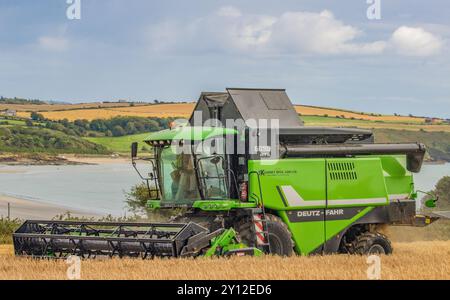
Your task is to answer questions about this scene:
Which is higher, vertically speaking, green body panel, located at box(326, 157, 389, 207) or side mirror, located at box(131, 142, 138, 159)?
side mirror, located at box(131, 142, 138, 159)

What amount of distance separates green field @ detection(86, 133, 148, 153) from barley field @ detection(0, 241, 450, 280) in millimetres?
32583

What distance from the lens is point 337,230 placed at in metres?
14.4

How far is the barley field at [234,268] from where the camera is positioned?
33.9ft

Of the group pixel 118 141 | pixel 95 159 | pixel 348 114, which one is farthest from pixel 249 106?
pixel 95 159

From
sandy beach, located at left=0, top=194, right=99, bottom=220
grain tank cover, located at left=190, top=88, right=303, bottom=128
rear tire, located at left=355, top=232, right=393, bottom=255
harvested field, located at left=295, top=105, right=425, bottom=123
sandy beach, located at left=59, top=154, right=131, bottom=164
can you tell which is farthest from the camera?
sandy beach, located at left=59, top=154, right=131, bottom=164

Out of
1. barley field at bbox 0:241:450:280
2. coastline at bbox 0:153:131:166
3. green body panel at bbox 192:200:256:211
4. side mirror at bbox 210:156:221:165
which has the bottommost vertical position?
coastline at bbox 0:153:131:166

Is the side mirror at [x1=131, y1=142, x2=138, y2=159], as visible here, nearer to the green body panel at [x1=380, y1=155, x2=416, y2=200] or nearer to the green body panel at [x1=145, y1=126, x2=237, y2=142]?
the green body panel at [x1=145, y1=126, x2=237, y2=142]

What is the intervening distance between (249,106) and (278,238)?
268 centimetres

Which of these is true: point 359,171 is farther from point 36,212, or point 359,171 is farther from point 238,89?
point 36,212

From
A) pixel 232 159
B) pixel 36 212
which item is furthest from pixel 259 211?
pixel 36 212

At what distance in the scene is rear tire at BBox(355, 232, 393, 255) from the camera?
571 inches

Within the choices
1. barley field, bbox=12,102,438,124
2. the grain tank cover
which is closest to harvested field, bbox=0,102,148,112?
barley field, bbox=12,102,438,124

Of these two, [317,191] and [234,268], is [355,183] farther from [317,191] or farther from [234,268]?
[234,268]

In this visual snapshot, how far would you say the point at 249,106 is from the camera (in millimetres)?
14789
